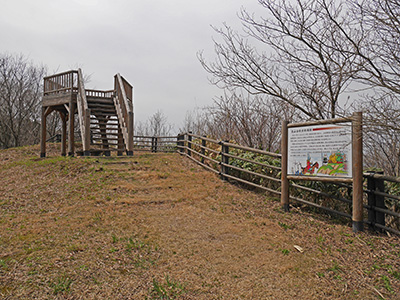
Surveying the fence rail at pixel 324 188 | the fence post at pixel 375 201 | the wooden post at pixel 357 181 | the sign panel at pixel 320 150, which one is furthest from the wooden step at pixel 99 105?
the fence post at pixel 375 201

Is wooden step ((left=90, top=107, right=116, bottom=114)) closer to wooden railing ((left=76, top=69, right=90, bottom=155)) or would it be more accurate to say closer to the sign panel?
wooden railing ((left=76, top=69, right=90, bottom=155))

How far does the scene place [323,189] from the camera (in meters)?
6.05

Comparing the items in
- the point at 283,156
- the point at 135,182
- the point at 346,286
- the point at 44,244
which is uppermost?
the point at 283,156

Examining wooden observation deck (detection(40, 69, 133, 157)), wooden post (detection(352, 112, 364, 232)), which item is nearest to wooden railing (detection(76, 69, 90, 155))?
wooden observation deck (detection(40, 69, 133, 157))

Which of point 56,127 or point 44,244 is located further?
point 56,127

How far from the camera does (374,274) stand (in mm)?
3855

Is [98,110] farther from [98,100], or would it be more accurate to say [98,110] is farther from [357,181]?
[357,181]

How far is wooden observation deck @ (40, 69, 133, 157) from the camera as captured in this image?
1062cm

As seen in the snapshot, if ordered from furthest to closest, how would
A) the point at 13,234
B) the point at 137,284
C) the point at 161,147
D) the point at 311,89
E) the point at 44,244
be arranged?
the point at 161,147 → the point at 311,89 → the point at 13,234 → the point at 44,244 → the point at 137,284

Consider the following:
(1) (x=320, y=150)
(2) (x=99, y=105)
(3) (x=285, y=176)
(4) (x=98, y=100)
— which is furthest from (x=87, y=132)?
(1) (x=320, y=150)

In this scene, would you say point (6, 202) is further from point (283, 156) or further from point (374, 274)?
point (374, 274)

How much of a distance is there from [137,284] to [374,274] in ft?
10.1

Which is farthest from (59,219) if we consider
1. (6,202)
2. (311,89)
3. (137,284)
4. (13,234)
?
(311,89)

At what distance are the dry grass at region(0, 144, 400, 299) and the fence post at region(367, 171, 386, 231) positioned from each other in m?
0.34
